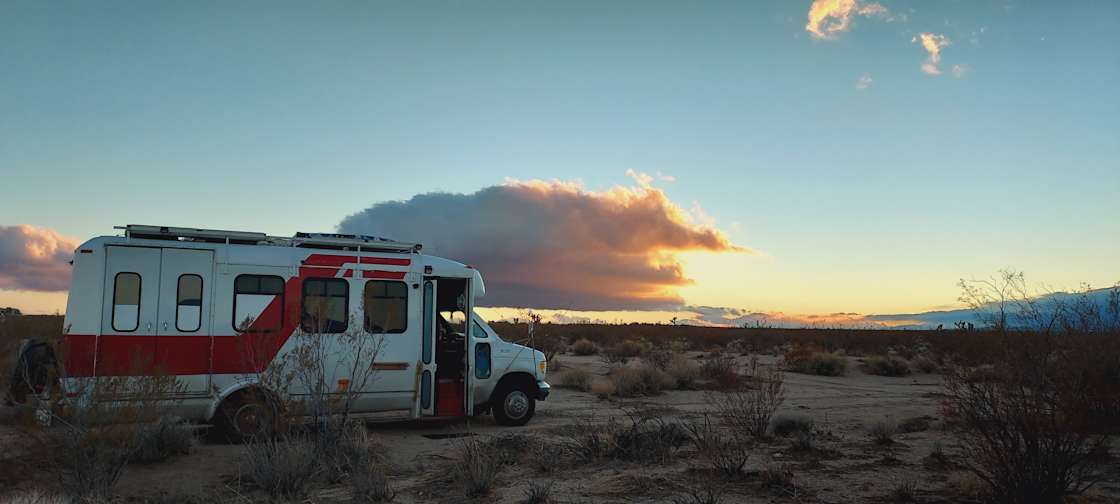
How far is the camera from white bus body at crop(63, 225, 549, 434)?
10.1 metres

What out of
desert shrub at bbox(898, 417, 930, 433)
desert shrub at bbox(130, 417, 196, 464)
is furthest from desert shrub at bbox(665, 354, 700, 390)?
desert shrub at bbox(130, 417, 196, 464)

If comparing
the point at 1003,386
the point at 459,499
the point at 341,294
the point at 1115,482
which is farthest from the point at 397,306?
the point at 1115,482

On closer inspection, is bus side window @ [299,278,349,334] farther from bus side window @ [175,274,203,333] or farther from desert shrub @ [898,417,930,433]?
desert shrub @ [898,417,930,433]

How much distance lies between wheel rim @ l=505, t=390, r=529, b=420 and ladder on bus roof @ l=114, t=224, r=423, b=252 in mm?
3197

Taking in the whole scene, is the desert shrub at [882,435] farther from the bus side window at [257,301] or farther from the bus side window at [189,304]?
the bus side window at [189,304]

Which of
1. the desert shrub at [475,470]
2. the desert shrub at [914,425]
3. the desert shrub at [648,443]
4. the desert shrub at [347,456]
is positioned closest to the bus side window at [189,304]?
the desert shrub at [347,456]

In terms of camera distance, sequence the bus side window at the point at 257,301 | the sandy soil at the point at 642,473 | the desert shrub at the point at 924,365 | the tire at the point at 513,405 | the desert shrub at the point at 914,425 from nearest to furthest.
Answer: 1. the sandy soil at the point at 642,473
2. the bus side window at the point at 257,301
3. the desert shrub at the point at 914,425
4. the tire at the point at 513,405
5. the desert shrub at the point at 924,365

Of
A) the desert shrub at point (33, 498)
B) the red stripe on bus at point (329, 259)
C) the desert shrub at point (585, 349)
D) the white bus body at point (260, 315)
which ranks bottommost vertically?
the desert shrub at point (33, 498)

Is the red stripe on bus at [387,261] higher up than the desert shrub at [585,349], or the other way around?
the red stripe on bus at [387,261]

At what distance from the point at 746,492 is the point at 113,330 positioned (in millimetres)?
8473

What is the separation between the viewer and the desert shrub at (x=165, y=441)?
9.61m

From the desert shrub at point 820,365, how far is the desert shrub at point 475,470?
2262 cm

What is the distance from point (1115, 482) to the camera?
7984 millimetres

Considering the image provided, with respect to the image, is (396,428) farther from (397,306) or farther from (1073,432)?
(1073,432)
